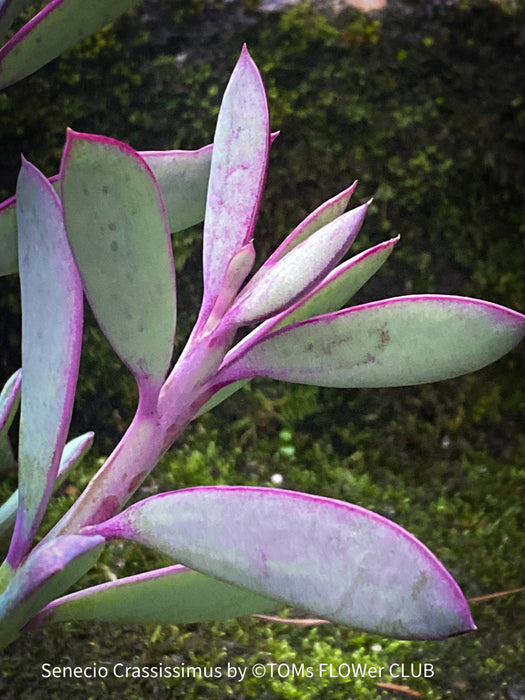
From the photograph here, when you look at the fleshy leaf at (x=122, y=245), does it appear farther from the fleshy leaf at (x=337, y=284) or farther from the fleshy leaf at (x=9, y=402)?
the fleshy leaf at (x=9, y=402)

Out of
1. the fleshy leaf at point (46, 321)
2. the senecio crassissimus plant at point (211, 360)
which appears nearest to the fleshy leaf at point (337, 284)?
the senecio crassissimus plant at point (211, 360)

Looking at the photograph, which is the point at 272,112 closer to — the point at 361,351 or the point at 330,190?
the point at 330,190

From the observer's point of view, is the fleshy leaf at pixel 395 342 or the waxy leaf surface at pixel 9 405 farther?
the waxy leaf surface at pixel 9 405

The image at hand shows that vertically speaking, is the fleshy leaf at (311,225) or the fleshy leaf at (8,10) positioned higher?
the fleshy leaf at (8,10)

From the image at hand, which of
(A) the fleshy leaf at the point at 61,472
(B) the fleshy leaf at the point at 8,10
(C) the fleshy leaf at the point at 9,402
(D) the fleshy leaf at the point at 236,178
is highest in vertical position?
(B) the fleshy leaf at the point at 8,10

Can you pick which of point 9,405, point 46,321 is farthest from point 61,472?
point 46,321

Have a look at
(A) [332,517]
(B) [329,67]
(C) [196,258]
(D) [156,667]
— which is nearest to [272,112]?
(B) [329,67]
